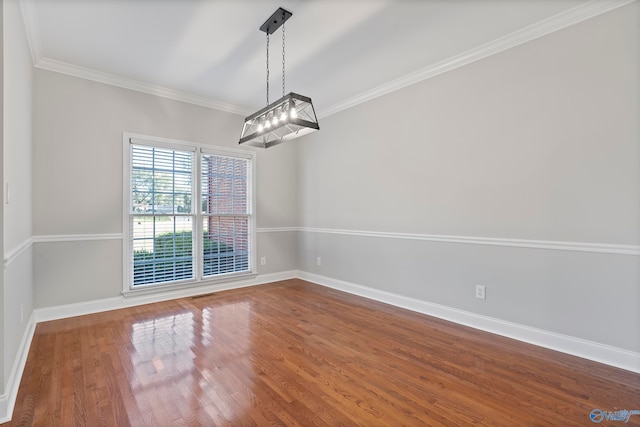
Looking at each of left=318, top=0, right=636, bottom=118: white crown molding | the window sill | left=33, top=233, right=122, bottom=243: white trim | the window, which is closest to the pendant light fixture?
left=318, top=0, right=636, bottom=118: white crown molding

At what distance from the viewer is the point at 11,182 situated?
2084 mm

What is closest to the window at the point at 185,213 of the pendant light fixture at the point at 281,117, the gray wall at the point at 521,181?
the pendant light fixture at the point at 281,117

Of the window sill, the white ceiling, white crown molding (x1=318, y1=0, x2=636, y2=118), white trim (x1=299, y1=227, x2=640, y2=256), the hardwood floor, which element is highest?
the white ceiling

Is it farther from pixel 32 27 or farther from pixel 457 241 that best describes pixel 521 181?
pixel 32 27

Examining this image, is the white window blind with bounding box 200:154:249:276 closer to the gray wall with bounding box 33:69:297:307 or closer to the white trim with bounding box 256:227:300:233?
the white trim with bounding box 256:227:300:233

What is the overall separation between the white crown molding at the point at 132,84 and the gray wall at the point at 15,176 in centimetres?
40

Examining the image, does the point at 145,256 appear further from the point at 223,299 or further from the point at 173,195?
the point at 223,299

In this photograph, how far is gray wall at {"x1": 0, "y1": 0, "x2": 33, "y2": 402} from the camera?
5.96 feet

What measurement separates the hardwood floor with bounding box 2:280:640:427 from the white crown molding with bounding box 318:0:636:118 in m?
2.72

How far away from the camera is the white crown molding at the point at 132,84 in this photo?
3.32 metres

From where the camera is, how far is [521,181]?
9.14 ft

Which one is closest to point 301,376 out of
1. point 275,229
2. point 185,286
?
point 185,286

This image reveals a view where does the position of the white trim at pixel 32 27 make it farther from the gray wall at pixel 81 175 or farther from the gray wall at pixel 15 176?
the gray wall at pixel 81 175

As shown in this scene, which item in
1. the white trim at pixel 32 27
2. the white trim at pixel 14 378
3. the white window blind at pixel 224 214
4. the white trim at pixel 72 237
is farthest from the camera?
the white window blind at pixel 224 214
